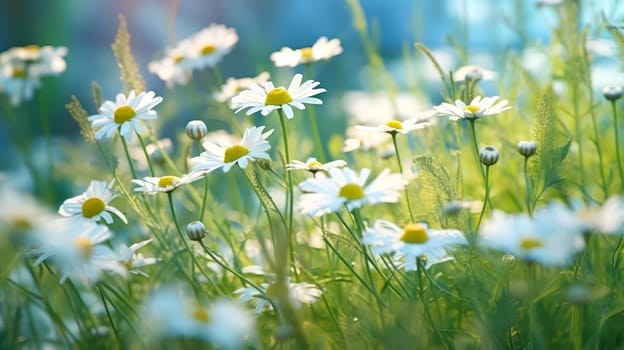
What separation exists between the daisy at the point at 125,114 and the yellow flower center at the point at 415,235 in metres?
0.30

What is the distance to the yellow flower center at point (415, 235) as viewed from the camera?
65 centimetres

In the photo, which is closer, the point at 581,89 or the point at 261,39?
the point at 581,89

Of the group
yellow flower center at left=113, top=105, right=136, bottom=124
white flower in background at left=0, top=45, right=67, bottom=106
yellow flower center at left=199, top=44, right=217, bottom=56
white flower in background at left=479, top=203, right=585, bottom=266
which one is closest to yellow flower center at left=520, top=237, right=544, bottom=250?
white flower in background at left=479, top=203, right=585, bottom=266

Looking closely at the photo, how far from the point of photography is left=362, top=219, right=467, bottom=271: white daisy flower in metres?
0.64

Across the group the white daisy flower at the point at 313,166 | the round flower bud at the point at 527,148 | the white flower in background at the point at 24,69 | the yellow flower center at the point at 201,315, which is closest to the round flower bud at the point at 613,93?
the round flower bud at the point at 527,148

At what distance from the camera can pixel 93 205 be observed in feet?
2.56

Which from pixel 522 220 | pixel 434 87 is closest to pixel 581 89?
pixel 522 220

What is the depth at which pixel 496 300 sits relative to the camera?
702mm

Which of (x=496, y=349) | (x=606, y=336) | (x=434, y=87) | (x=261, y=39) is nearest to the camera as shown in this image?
(x=496, y=349)

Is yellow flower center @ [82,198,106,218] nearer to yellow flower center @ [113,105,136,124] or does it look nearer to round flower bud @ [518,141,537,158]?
yellow flower center @ [113,105,136,124]

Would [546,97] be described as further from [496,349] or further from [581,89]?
[581,89]

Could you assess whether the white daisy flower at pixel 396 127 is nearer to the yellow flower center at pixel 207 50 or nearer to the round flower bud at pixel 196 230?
the round flower bud at pixel 196 230

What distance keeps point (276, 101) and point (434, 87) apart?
69.6 inches

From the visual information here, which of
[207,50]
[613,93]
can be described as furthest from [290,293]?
[207,50]
